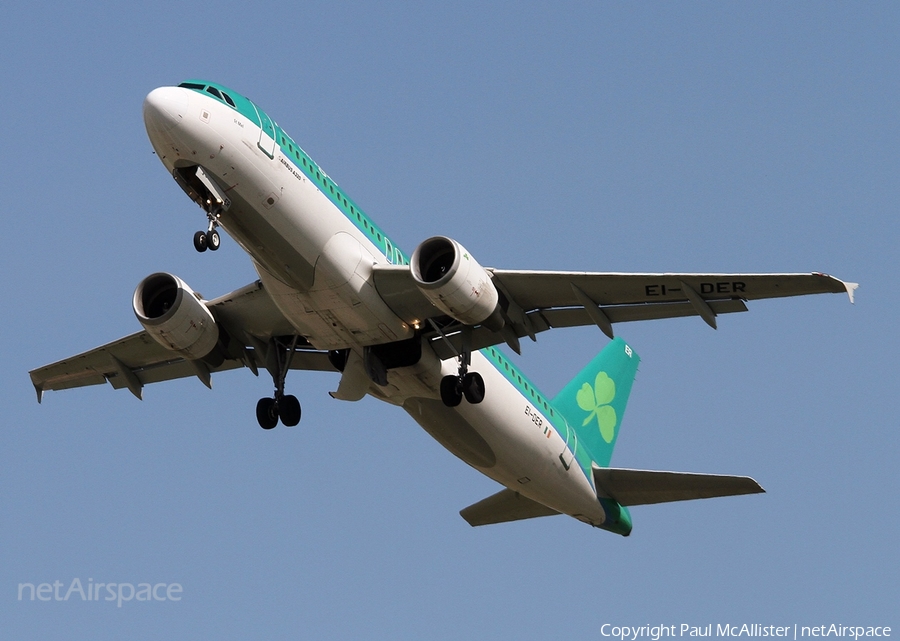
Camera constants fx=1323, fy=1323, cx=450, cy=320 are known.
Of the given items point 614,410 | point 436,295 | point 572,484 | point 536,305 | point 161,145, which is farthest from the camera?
point 614,410

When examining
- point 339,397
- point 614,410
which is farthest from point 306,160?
point 614,410

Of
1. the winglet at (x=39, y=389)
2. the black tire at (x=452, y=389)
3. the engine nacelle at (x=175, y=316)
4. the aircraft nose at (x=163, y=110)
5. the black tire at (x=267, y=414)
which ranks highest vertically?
the aircraft nose at (x=163, y=110)

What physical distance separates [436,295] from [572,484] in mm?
8872

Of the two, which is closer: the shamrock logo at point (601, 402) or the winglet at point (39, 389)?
the winglet at point (39, 389)

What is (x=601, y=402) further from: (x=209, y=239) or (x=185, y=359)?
(x=209, y=239)

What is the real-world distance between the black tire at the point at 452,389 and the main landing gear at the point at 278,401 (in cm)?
378

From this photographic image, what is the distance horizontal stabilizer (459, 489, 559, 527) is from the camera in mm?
35062

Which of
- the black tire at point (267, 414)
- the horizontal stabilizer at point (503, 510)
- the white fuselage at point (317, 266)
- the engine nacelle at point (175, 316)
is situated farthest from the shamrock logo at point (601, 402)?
the engine nacelle at point (175, 316)

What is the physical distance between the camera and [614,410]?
37031 millimetres

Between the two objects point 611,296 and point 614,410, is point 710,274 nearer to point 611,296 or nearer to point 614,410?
point 611,296

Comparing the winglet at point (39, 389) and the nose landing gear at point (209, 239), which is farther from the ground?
the nose landing gear at point (209, 239)

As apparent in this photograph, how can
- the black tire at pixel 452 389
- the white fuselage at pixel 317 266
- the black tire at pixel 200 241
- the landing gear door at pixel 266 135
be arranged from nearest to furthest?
the white fuselage at pixel 317 266 < the black tire at pixel 200 241 < the landing gear door at pixel 266 135 < the black tire at pixel 452 389

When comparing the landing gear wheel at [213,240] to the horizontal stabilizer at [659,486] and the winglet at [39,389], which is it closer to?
the winglet at [39,389]

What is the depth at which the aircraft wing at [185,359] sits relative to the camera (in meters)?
29.0
